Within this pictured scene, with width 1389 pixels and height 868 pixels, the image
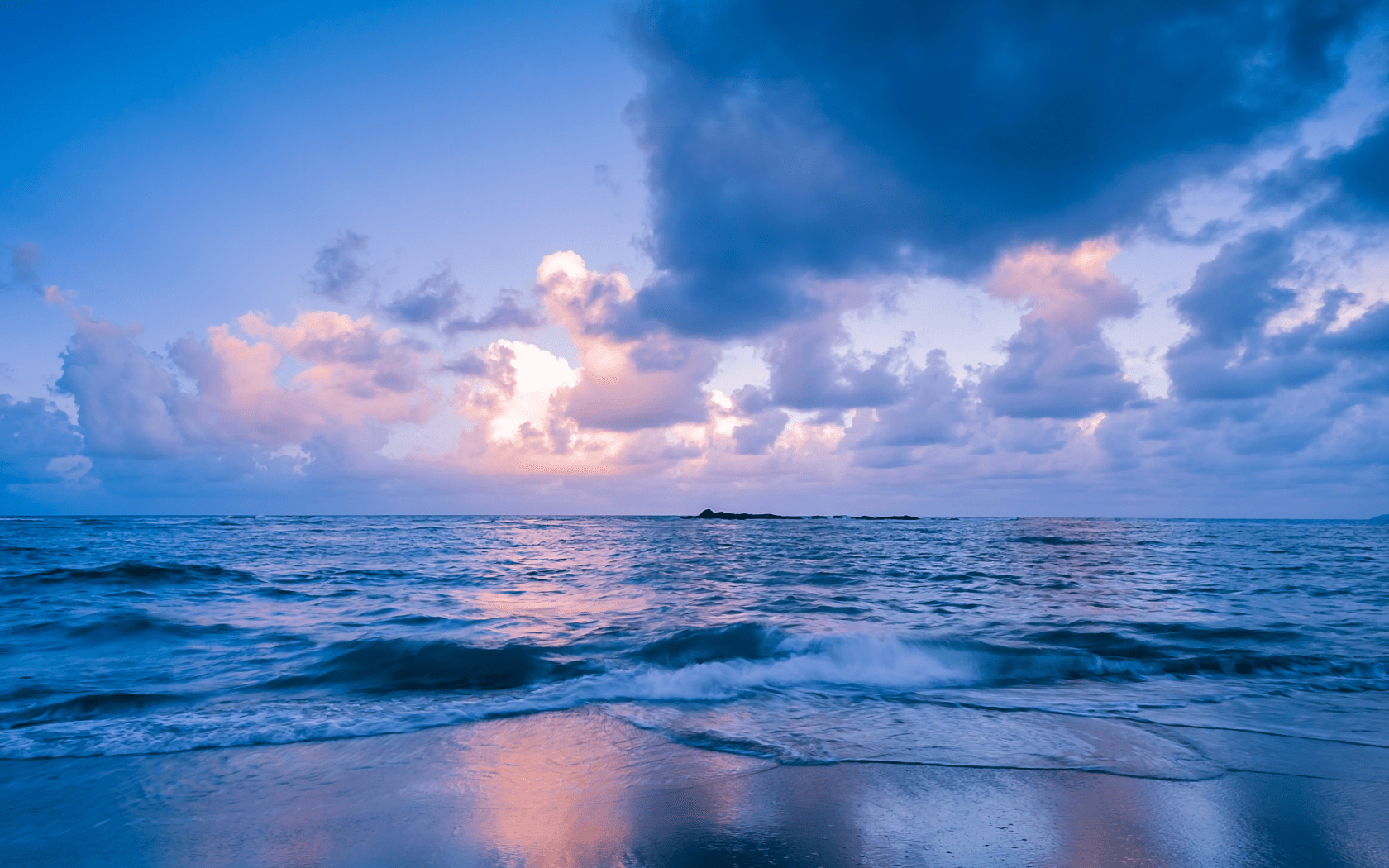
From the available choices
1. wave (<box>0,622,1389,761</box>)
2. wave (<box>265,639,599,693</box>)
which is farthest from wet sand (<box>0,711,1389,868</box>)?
wave (<box>265,639,599,693</box>)

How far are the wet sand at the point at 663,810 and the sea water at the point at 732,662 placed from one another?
519mm

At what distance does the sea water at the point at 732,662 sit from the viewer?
22.0 feet

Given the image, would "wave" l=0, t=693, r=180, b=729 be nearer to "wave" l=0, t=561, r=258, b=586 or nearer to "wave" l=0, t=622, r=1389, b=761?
"wave" l=0, t=622, r=1389, b=761

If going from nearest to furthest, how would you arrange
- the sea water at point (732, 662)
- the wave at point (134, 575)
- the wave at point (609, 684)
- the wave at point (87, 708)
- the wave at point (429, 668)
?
1. the sea water at point (732, 662)
2. the wave at point (609, 684)
3. the wave at point (87, 708)
4. the wave at point (429, 668)
5. the wave at point (134, 575)

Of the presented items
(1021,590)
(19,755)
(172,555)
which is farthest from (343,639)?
(172,555)

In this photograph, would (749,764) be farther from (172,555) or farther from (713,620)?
(172,555)

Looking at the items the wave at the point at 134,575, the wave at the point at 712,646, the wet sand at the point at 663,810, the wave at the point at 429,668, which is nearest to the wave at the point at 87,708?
the wave at the point at 429,668

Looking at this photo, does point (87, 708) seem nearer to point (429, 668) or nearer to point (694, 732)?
point (429, 668)

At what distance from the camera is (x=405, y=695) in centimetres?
875

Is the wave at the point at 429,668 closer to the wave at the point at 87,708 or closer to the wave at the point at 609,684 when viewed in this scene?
the wave at the point at 609,684

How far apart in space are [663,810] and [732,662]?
222 inches

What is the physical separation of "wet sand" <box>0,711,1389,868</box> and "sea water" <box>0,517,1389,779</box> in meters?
0.52

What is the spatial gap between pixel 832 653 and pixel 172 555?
111ft

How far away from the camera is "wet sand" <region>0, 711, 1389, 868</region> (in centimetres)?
402
